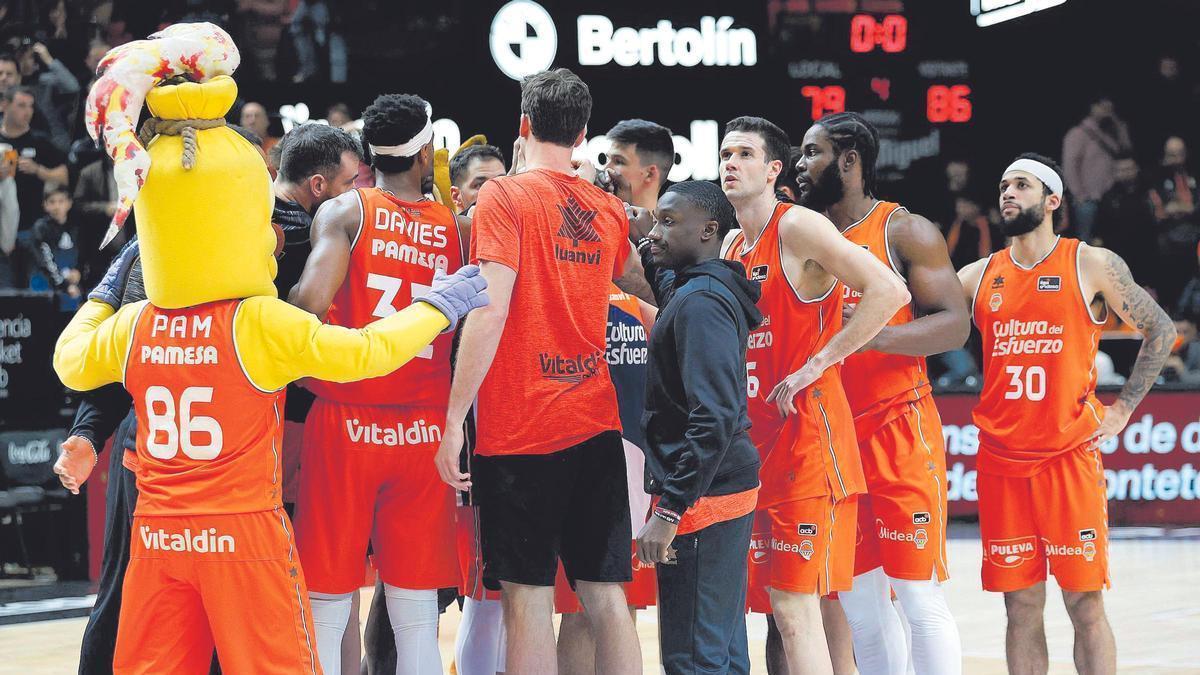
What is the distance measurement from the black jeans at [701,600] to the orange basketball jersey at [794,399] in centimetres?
57

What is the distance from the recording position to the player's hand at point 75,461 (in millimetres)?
4461

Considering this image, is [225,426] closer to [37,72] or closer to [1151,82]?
[37,72]

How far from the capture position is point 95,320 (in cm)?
433

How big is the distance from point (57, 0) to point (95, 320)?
947 centimetres

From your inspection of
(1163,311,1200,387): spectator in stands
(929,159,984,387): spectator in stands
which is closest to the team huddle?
(1163,311,1200,387): spectator in stands

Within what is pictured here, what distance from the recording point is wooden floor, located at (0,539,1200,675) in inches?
278

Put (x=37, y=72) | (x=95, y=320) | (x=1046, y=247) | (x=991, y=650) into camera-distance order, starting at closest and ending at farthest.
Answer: (x=95, y=320) → (x=1046, y=247) → (x=991, y=650) → (x=37, y=72)

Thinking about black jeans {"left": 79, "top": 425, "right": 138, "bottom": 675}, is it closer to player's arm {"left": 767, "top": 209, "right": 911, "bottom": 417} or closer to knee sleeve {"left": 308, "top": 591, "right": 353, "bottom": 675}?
knee sleeve {"left": 308, "top": 591, "right": 353, "bottom": 675}

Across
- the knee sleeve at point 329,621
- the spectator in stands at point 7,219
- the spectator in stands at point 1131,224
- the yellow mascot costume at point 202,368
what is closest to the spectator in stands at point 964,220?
the spectator in stands at point 1131,224

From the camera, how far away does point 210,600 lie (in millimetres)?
3871

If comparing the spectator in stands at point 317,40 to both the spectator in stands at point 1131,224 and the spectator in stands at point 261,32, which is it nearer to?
the spectator in stands at point 261,32

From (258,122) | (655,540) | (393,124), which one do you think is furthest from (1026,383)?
(258,122)

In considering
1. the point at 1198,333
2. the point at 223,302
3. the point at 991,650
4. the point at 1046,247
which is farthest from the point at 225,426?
the point at 1198,333

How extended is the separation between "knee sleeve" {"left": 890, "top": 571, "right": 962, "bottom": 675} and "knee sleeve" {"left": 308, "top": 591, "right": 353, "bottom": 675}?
1970 millimetres
